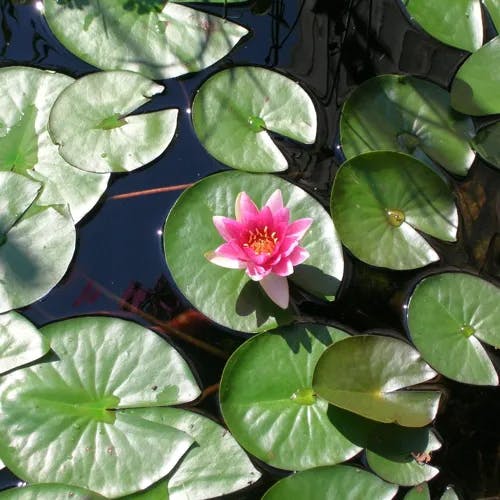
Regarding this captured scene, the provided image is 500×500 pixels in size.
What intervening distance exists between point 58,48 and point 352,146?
52.1 inches

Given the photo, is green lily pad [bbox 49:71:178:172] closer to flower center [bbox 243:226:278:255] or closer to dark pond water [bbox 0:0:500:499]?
dark pond water [bbox 0:0:500:499]

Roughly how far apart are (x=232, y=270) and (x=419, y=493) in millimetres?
1015

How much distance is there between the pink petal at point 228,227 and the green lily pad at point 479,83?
118cm

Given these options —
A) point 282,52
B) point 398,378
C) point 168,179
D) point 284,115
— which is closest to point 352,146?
point 284,115

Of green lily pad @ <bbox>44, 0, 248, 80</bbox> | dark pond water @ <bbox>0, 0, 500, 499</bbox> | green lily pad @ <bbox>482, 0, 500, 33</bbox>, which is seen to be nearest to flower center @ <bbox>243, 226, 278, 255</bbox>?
dark pond water @ <bbox>0, 0, 500, 499</bbox>

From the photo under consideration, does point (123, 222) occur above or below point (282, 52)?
below

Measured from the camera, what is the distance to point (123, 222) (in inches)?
98.4

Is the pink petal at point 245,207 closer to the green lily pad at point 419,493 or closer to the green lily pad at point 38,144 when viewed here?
the green lily pad at point 38,144

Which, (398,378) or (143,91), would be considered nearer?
(398,378)

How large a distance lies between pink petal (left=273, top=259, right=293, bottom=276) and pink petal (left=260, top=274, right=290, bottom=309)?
2.6 inches

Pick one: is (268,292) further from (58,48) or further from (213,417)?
(58,48)

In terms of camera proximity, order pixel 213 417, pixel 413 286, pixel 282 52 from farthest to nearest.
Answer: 1. pixel 282 52
2. pixel 413 286
3. pixel 213 417

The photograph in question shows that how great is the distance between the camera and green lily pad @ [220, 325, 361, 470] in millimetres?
2146

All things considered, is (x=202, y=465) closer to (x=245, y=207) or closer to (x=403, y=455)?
(x=403, y=455)
